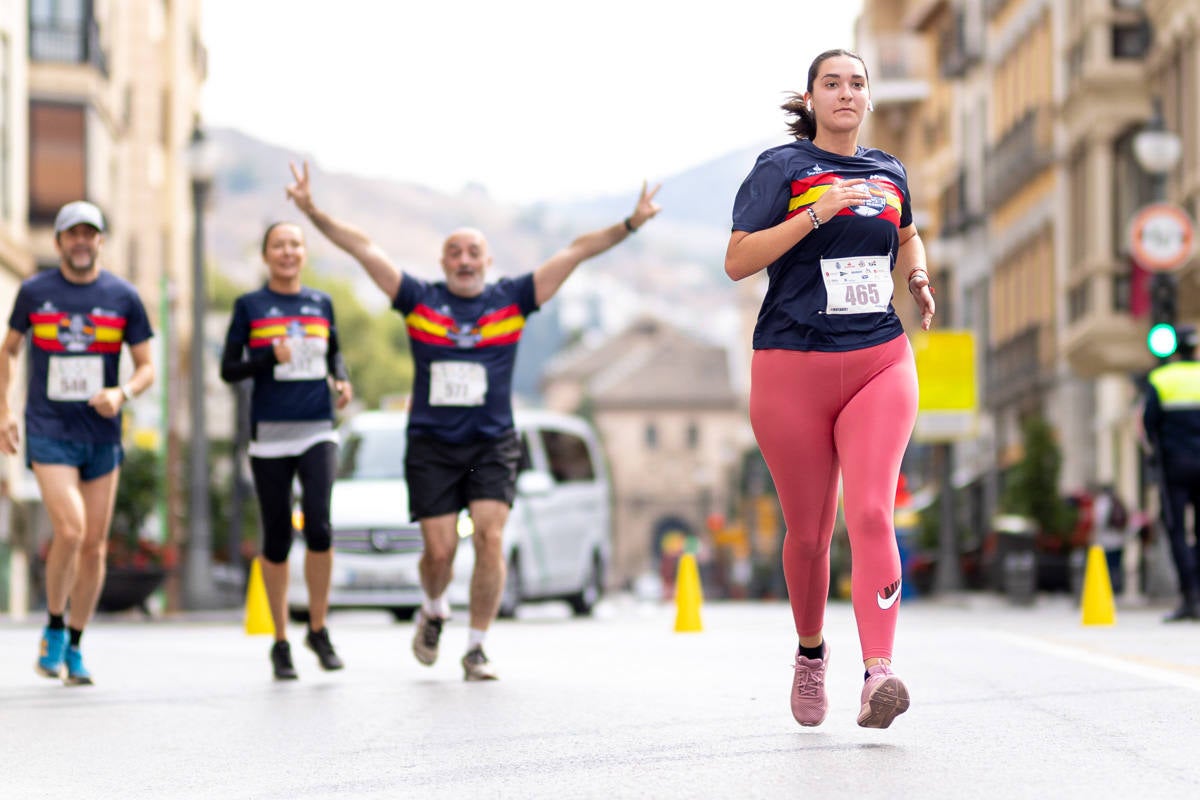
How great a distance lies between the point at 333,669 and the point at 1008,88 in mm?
38973

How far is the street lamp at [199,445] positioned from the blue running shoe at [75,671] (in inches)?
616

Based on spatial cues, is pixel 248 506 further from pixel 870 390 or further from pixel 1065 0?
pixel 870 390

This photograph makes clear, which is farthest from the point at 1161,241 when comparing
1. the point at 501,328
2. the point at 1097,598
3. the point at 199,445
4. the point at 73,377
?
the point at 73,377

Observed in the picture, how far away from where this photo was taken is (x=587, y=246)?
38.2 feet

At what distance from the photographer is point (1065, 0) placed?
134 feet

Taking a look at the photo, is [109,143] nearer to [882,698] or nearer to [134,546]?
[134,546]

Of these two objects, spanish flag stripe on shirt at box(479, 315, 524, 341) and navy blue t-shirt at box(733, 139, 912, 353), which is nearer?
navy blue t-shirt at box(733, 139, 912, 353)

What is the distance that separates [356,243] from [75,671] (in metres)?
2.38

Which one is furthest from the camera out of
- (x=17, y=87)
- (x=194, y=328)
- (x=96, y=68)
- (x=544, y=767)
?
(x=96, y=68)

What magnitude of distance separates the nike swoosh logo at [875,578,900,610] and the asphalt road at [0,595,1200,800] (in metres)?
0.43

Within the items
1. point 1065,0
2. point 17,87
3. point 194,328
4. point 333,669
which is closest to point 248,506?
point 17,87

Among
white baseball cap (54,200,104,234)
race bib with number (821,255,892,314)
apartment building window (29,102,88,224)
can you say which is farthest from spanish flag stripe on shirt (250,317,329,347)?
apartment building window (29,102,88,224)

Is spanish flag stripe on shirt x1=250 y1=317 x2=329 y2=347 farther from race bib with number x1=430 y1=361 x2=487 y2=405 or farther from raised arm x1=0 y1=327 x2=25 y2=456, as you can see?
raised arm x1=0 y1=327 x2=25 y2=456

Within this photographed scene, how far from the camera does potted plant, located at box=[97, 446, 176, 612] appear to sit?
925 inches
